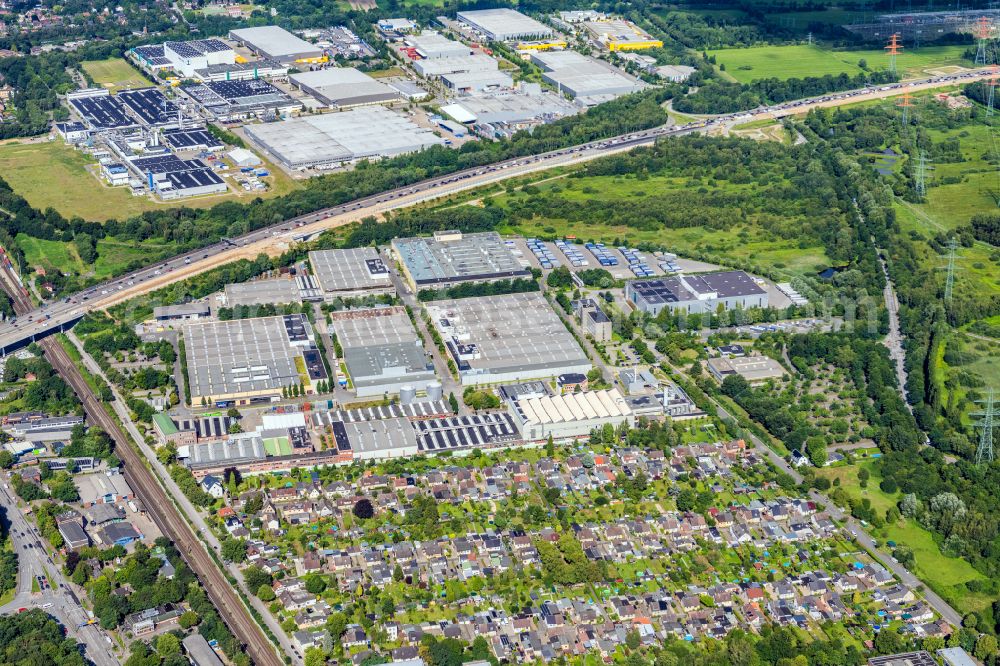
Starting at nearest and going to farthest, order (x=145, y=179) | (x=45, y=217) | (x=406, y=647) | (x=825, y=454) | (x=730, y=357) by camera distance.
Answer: (x=406, y=647)
(x=825, y=454)
(x=730, y=357)
(x=45, y=217)
(x=145, y=179)

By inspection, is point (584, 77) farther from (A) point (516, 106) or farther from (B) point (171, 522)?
(B) point (171, 522)

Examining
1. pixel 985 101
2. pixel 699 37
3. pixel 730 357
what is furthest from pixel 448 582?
pixel 699 37

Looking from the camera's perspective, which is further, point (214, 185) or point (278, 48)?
point (278, 48)

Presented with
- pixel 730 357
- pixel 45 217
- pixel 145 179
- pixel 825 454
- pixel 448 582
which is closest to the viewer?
pixel 448 582

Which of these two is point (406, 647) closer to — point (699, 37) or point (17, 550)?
point (17, 550)

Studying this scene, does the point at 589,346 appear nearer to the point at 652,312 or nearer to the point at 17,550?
the point at 652,312

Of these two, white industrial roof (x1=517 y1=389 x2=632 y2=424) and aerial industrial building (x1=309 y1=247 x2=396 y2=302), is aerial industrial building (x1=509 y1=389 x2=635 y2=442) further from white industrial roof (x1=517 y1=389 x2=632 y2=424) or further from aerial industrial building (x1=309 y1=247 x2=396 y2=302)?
aerial industrial building (x1=309 y1=247 x2=396 y2=302)
